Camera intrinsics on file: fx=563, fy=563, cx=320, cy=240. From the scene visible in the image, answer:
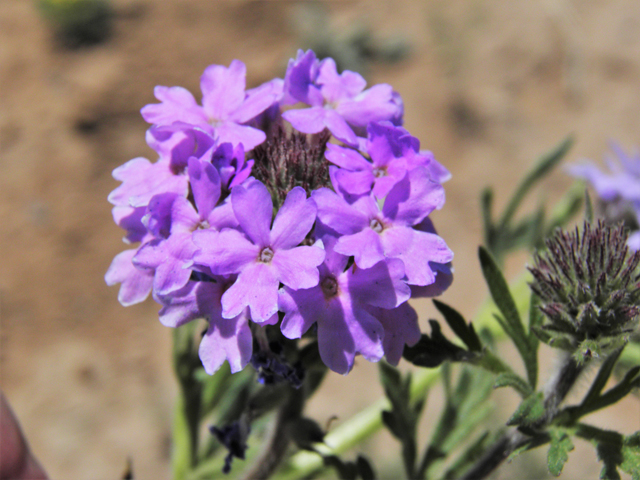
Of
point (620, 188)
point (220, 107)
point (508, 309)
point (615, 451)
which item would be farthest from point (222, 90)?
point (620, 188)

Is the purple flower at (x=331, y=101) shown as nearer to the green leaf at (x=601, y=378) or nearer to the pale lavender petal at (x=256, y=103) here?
the pale lavender petal at (x=256, y=103)

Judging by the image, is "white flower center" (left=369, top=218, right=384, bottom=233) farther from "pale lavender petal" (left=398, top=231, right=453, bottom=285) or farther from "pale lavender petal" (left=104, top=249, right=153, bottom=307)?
"pale lavender petal" (left=104, top=249, right=153, bottom=307)

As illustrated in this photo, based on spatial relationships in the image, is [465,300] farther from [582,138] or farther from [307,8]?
[307,8]

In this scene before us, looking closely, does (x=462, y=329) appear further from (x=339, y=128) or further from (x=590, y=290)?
(x=339, y=128)

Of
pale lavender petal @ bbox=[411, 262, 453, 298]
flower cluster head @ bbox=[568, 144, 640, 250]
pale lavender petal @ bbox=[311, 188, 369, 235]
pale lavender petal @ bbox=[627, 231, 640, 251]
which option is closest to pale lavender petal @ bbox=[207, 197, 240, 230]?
pale lavender petal @ bbox=[311, 188, 369, 235]

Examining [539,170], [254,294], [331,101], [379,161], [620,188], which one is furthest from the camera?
[539,170]

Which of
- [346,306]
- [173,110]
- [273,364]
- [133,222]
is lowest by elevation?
[273,364]

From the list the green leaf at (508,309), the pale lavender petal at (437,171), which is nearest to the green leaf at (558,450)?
the green leaf at (508,309)
